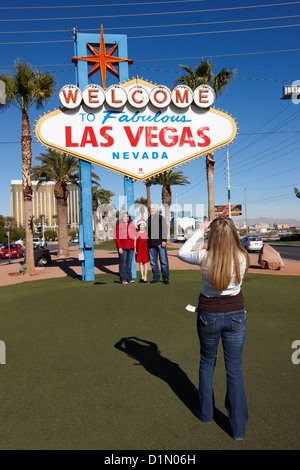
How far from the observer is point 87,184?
11.4m

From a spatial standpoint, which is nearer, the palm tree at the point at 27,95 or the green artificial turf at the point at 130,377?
the green artificial turf at the point at 130,377

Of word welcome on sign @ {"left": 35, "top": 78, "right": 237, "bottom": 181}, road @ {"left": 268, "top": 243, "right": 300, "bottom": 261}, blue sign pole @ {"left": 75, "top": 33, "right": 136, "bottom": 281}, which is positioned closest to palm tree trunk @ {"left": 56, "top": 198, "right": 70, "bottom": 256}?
road @ {"left": 268, "top": 243, "right": 300, "bottom": 261}

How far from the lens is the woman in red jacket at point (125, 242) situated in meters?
9.55

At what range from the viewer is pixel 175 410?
3.31 m

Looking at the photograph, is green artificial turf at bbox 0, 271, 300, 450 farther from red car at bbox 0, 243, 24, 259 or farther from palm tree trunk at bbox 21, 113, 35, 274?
red car at bbox 0, 243, 24, 259

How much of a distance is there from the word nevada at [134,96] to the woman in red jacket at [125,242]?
3736mm

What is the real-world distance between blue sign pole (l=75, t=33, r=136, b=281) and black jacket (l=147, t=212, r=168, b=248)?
2398mm

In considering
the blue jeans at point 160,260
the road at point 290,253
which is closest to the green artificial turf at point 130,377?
the blue jeans at point 160,260

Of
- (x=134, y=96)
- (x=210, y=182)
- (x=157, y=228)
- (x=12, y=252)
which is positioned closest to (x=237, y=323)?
(x=157, y=228)

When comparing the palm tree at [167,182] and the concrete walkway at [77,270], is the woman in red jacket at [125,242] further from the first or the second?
the palm tree at [167,182]

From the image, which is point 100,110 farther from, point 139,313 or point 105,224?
point 105,224

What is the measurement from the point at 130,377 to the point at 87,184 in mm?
8251

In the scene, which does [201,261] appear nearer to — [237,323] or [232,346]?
[237,323]

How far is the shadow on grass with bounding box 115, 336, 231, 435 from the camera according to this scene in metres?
3.34
